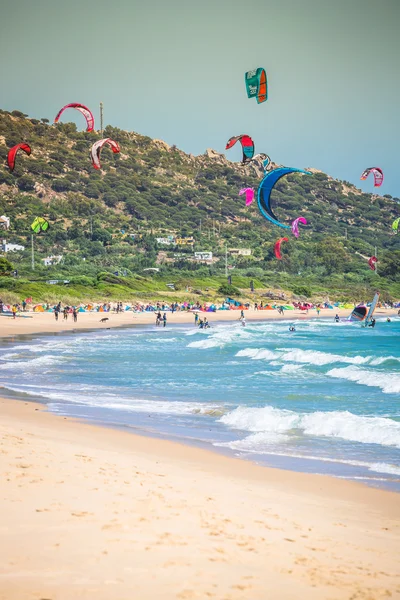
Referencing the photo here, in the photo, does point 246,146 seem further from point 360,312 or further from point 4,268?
point 4,268

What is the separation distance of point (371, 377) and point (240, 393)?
436cm

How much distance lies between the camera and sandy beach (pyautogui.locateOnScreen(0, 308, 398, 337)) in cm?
3325

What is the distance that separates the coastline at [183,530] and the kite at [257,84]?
1954 cm

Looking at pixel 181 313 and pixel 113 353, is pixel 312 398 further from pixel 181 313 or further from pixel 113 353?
pixel 181 313

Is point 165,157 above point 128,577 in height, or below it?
above

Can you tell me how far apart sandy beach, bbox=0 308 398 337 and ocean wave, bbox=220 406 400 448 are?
20.1m

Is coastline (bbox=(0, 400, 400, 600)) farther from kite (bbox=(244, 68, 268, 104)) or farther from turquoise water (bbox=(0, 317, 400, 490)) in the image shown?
kite (bbox=(244, 68, 268, 104))

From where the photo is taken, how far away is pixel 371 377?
1712 centimetres

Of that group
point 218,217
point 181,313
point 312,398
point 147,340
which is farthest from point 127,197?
point 312,398

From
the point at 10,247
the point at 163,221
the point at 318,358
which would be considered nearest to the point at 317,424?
the point at 318,358

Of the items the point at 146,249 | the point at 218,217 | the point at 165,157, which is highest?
the point at 165,157

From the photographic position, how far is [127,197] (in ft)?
319

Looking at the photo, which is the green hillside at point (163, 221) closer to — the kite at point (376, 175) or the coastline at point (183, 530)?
the kite at point (376, 175)

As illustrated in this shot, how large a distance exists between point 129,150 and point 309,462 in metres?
114
